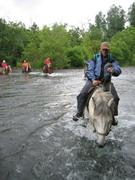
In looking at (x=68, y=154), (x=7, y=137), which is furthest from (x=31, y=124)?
(x=68, y=154)

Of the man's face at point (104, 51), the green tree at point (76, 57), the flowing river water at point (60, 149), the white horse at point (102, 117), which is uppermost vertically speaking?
the green tree at point (76, 57)

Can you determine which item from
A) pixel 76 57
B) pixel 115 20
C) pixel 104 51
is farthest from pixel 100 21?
pixel 104 51

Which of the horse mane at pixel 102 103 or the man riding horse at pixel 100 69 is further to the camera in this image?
the man riding horse at pixel 100 69

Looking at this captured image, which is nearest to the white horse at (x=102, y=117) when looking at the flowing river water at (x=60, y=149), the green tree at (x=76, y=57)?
the flowing river water at (x=60, y=149)

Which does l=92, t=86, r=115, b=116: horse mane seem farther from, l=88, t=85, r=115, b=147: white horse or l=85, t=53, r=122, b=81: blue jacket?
l=85, t=53, r=122, b=81: blue jacket

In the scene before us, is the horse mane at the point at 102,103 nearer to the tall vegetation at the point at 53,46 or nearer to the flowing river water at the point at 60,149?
A: the flowing river water at the point at 60,149

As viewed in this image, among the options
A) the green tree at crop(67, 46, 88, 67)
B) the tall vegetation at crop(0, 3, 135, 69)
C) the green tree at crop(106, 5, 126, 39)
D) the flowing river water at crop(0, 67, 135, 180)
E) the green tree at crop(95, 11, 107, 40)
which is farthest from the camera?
the green tree at crop(95, 11, 107, 40)

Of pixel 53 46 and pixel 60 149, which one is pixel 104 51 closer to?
pixel 60 149

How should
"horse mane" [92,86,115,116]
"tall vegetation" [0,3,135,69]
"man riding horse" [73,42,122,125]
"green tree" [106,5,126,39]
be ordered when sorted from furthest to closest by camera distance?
"green tree" [106,5,126,39] → "tall vegetation" [0,3,135,69] → "man riding horse" [73,42,122,125] → "horse mane" [92,86,115,116]

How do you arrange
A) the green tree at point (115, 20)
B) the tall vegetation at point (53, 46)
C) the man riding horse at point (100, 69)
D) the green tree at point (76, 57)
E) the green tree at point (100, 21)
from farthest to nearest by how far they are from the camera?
the green tree at point (100, 21) → the green tree at point (115, 20) → the green tree at point (76, 57) → the tall vegetation at point (53, 46) → the man riding horse at point (100, 69)

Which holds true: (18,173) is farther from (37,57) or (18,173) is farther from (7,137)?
(37,57)

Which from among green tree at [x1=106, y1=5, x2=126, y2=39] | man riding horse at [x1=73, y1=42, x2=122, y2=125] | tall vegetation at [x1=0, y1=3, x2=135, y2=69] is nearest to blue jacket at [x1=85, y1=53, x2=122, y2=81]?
man riding horse at [x1=73, y1=42, x2=122, y2=125]

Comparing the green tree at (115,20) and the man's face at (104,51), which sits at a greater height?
the green tree at (115,20)

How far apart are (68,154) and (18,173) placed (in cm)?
111
